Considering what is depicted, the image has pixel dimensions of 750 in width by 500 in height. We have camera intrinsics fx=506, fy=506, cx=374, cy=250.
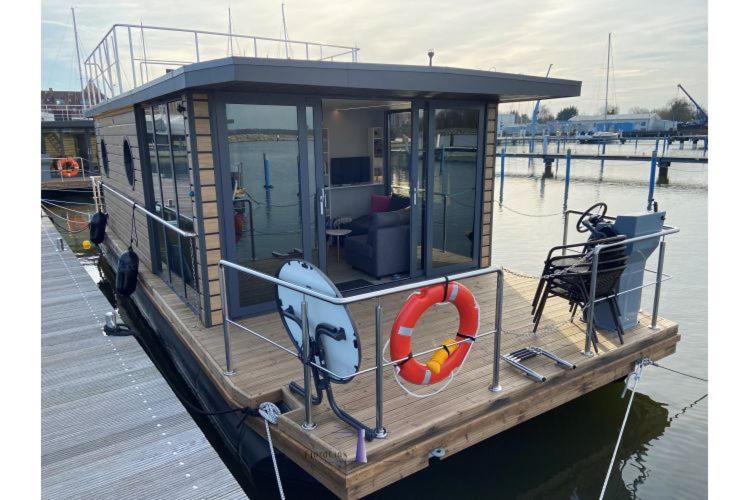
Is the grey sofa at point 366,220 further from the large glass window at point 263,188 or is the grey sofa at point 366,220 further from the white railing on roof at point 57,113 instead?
the white railing on roof at point 57,113

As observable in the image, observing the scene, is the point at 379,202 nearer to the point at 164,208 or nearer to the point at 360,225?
the point at 360,225

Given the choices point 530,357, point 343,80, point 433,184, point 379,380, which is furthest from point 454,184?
point 379,380

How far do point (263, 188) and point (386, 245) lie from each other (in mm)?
1568

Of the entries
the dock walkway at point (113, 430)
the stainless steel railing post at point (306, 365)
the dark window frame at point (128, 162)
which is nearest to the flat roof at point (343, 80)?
the dark window frame at point (128, 162)

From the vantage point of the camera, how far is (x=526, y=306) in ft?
15.2

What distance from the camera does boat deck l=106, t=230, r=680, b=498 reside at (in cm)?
263

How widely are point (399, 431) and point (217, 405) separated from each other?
5.39 feet

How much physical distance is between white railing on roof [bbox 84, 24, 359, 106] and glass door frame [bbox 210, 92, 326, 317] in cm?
229

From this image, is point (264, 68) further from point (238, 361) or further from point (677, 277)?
point (677, 277)

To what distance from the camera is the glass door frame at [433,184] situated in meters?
5.04

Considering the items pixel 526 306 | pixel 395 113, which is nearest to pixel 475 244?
pixel 526 306

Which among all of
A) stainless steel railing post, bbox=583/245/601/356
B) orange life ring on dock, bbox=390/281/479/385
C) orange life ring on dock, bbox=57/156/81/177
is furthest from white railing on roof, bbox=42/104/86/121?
stainless steel railing post, bbox=583/245/601/356

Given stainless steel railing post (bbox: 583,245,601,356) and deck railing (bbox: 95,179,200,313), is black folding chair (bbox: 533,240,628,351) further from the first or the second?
deck railing (bbox: 95,179,200,313)

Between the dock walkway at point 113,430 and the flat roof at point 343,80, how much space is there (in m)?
2.27
